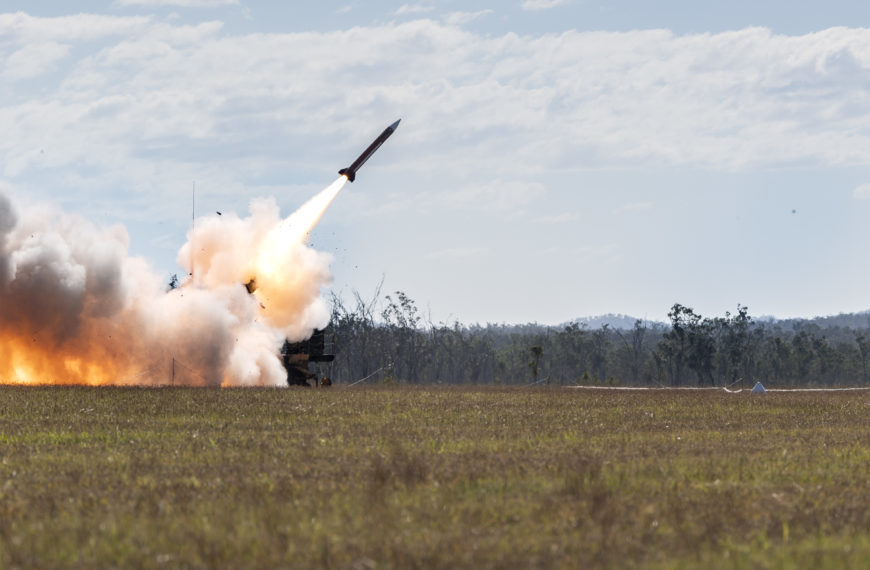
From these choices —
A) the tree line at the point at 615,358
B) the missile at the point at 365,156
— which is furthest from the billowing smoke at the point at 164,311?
the tree line at the point at 615,358

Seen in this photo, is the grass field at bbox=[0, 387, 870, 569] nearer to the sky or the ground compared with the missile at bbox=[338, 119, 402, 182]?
nearer to the ground

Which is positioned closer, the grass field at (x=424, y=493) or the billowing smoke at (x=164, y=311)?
the grass field at (x=424, y=493)

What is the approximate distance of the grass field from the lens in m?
13.1

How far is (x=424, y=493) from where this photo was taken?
1709cm

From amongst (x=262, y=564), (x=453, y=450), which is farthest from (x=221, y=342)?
(x=262, y=564)

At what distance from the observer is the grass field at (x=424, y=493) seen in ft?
42.9

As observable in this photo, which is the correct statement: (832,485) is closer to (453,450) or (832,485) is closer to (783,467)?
(783,467)

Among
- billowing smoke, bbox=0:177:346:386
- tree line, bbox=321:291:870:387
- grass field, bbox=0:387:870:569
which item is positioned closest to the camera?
grass field, bbox=0:387:870:569

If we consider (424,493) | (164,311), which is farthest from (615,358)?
(424,493)

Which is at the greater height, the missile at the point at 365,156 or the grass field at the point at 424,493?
the missile at the point at 365,156

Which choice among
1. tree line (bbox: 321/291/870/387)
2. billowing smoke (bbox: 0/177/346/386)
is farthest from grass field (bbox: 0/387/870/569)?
tree line (bbox: 321/291/870/387)

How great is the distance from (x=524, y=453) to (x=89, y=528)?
11.0 metres

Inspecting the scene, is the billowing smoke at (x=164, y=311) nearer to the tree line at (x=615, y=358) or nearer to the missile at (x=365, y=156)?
the missile at (x=365, y=156)

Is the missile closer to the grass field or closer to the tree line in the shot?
the grass field
